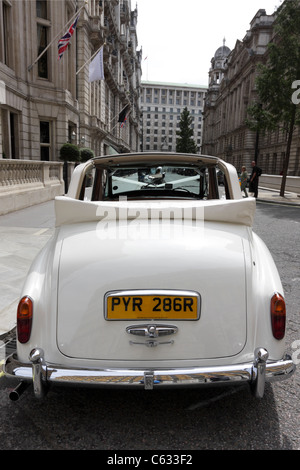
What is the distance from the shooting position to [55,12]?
822 inches

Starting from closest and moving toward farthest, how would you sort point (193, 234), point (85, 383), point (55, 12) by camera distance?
point (85, 383)
point (193, 234)
point (55, 12)

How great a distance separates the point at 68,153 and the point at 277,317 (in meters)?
20.7

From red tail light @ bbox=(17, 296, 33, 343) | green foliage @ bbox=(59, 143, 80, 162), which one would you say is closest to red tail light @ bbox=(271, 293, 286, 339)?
red tail light @ bbox=(17, 296, 33, 343)

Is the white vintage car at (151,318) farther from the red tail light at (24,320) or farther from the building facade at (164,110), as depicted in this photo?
the building facade at (164,110)

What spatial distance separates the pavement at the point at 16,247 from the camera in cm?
381

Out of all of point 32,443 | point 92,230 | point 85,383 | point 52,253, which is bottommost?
point 32,443

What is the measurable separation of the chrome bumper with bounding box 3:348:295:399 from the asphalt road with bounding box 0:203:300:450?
0.34 metres

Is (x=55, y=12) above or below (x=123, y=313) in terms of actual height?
above

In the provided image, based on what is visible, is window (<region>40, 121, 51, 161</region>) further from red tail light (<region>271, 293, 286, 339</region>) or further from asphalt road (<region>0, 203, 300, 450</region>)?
red tail light (<region>271, 293, 286, 339</region>)

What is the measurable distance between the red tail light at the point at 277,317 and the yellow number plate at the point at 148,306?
0.49 m

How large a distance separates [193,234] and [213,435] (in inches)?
47.0

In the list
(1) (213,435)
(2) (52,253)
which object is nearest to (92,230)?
(2) (52,253)

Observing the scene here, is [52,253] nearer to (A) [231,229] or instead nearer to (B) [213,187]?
(A) [231,229]

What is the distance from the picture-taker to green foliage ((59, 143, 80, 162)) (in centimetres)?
2125
